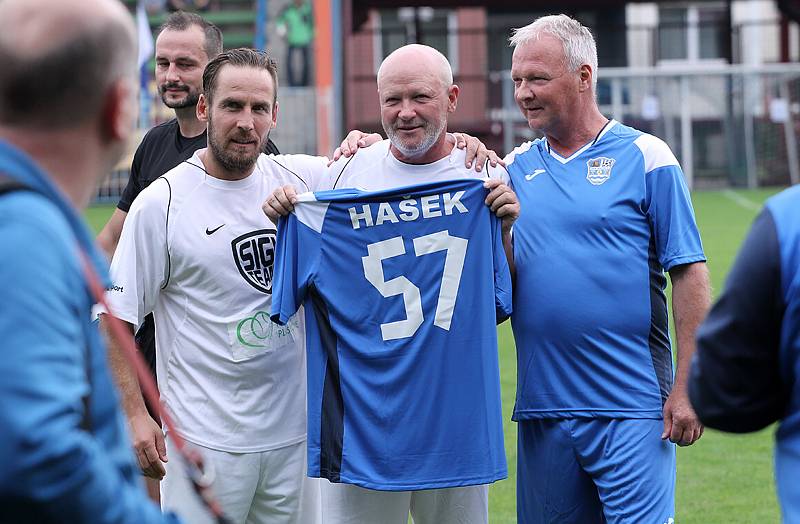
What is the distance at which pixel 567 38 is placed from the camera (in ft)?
14.4

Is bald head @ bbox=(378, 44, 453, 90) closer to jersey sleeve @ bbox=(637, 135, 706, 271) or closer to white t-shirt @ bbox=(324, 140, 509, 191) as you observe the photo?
white t-shirt @ bbox=(324, 140, 509, 191)

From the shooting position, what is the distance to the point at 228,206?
13.8ft

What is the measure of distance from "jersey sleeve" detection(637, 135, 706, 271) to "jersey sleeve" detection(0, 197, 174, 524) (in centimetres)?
277

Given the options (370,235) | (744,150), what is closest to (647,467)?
(370,235)

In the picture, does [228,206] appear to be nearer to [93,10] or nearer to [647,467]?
[647,467]

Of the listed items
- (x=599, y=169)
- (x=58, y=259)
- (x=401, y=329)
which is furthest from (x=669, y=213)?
(x=58, y=259)

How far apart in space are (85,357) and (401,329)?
231 cm

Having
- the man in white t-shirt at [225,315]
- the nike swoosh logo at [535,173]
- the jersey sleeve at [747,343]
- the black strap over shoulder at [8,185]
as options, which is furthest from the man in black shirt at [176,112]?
the black strap over shoulder at [8,185]

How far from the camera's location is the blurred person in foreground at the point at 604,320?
4.16m

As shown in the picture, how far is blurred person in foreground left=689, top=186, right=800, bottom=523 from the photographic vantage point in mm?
2252

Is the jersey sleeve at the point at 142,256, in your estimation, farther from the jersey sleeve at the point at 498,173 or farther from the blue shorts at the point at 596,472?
the blue shorts at the point at 596,472

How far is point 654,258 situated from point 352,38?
21.6m

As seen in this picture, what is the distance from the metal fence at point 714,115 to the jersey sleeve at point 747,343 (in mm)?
20792

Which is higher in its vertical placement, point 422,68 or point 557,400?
point 422,68
